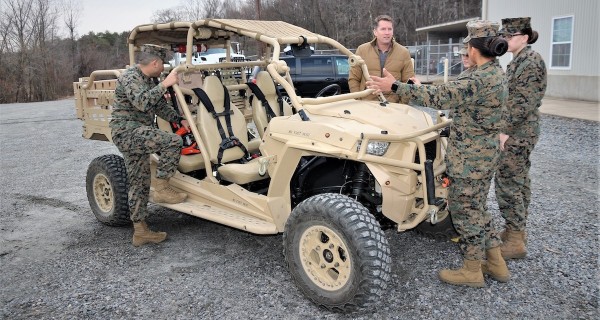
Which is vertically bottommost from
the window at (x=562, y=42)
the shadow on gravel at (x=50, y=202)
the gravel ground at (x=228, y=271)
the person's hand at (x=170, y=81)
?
the gravel ground at (x=228, y=271)

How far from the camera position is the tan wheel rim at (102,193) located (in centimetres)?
539

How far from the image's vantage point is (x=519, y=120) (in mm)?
4090

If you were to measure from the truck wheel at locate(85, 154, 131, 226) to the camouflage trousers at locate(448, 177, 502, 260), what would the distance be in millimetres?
3195

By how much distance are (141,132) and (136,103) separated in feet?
0.91

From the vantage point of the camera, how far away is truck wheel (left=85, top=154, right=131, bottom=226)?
519 cm

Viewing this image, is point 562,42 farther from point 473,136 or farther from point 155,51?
point 155,51

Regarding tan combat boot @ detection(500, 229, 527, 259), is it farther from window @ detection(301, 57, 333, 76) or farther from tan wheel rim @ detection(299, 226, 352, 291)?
window @ detection(301, 57, 333, 76)

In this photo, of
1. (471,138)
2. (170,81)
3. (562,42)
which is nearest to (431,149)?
(471,138)

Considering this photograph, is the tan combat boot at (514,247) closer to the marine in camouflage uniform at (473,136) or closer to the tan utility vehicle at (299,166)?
the marine in camouflage uniform at (473,136)

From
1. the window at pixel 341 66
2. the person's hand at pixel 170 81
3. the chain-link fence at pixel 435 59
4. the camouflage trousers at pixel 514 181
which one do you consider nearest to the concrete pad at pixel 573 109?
the window at pixel 341 66

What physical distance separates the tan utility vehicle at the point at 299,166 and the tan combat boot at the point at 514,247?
0.55m

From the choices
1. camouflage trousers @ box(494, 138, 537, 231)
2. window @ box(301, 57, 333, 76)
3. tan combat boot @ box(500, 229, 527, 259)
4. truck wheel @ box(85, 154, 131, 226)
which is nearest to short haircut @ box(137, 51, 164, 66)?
truck wheel @ box(85, 154, 131, 226)

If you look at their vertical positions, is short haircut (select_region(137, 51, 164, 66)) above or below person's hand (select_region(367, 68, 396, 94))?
above

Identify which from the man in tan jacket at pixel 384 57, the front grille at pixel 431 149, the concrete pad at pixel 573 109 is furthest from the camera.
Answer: the concrete pad at pixel 573 109
